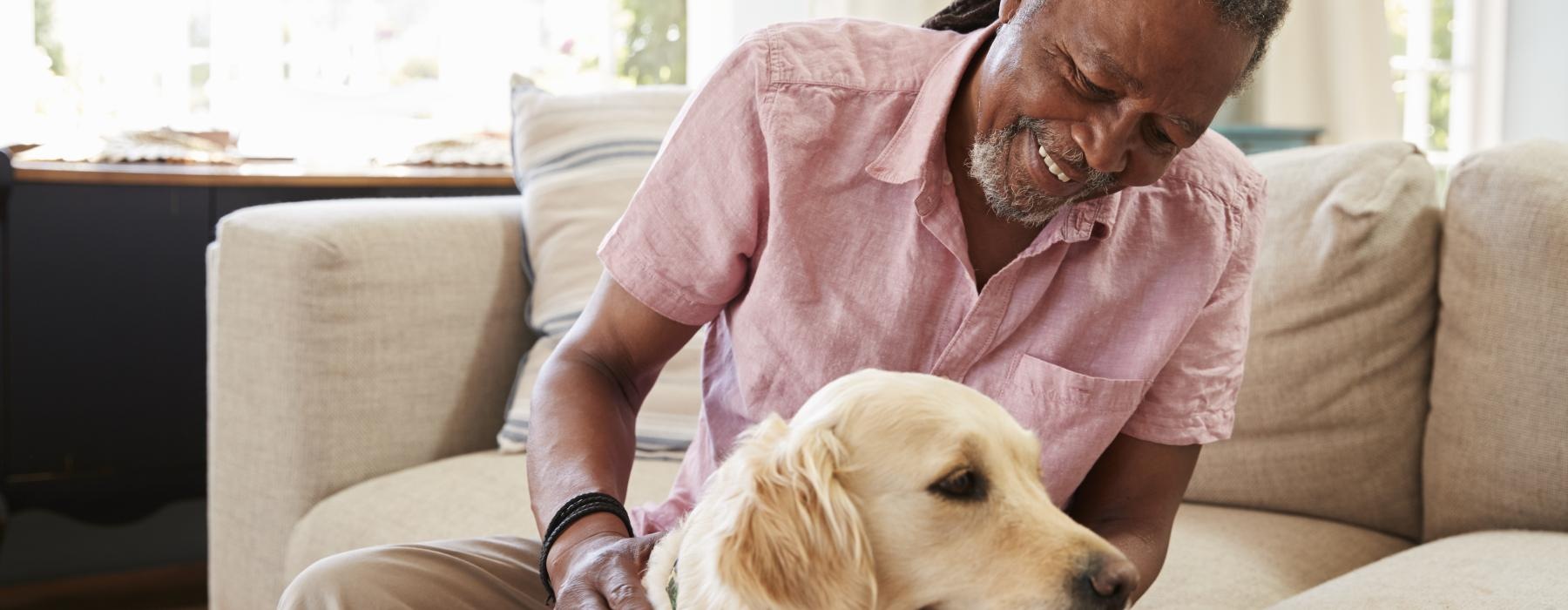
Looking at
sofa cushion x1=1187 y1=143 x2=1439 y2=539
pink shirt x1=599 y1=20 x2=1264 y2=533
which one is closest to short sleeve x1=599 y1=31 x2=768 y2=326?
pink shirt x1=599 y1=20 x2=1264 y2=533

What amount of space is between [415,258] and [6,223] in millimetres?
Answer: 1317

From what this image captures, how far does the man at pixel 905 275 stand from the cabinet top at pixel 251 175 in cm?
184

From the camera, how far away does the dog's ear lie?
39.6 inches

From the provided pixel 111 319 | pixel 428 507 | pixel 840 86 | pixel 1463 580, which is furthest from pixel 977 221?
pixel 111 319

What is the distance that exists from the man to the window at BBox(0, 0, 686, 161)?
255cm

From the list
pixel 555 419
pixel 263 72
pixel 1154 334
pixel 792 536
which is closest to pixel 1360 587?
pixel 1154 334

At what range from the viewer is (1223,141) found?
1.57 metres

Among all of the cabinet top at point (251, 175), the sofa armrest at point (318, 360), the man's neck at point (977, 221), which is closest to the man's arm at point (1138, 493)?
the man's neck at point (977, 221)

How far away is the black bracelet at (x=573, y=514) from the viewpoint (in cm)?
128

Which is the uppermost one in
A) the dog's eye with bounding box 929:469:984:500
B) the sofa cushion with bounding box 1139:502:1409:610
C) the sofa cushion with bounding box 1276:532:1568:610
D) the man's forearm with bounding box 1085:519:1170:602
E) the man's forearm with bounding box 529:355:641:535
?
the dog's eye with bounding box 929:469:984:500

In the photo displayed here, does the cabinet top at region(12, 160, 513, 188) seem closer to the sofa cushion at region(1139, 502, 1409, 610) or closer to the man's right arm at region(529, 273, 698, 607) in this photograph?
the man's right arm at region(529, 273, 698, 607)

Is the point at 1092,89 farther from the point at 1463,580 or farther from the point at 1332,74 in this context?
the point at 1332,74

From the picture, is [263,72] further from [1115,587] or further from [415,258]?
[1115,587]

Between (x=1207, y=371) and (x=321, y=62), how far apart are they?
12.1 ft
